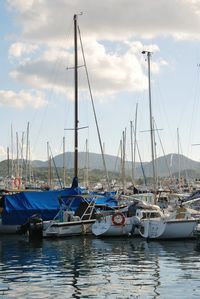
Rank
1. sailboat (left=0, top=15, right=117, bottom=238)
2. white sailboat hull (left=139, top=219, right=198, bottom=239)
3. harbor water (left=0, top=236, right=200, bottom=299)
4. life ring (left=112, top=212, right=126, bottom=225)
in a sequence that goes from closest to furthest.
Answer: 1. harbor water (left=0, top=236, right=200, bottom=299)
2. white sailboat hull (left=139, top=219, right=198, bottom=239)
3. sailboat (left=0, top=15, right=117, bottom=238)
4. life ring (left=112, top=212, right=126, bottom=225)

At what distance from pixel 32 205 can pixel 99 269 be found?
58.1 ft

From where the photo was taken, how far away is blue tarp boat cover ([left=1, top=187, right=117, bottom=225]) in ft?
128

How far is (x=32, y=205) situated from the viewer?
39.6m

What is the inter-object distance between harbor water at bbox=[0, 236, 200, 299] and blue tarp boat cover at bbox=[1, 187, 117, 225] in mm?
5020

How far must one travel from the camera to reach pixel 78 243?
33.4 m

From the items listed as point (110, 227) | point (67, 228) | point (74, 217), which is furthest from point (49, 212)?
point (110, 227)

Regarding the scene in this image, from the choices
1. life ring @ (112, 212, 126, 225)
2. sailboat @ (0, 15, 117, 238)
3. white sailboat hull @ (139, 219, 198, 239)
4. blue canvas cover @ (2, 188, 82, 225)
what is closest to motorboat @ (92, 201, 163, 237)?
life ring @ (112, 212, 126, 225)

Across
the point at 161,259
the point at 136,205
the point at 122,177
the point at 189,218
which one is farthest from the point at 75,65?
the point at 122,177

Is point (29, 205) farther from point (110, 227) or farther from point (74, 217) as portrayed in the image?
point (110, 227)

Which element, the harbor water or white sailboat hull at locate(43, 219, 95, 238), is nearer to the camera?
the harbor water

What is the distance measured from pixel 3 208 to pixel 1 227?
69.0 inches

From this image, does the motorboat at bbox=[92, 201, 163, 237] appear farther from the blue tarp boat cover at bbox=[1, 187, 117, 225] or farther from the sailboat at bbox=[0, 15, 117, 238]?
the blue tarp boat cover at bbox=[1, 187, 117, 225]

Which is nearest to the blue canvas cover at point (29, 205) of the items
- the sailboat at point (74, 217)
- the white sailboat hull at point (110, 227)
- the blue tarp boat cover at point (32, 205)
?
the blue tarp boat cover at point (32, 205)

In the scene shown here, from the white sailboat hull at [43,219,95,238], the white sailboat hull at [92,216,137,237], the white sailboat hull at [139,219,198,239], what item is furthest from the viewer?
the white sailboat hull at [92,216,137,237]
